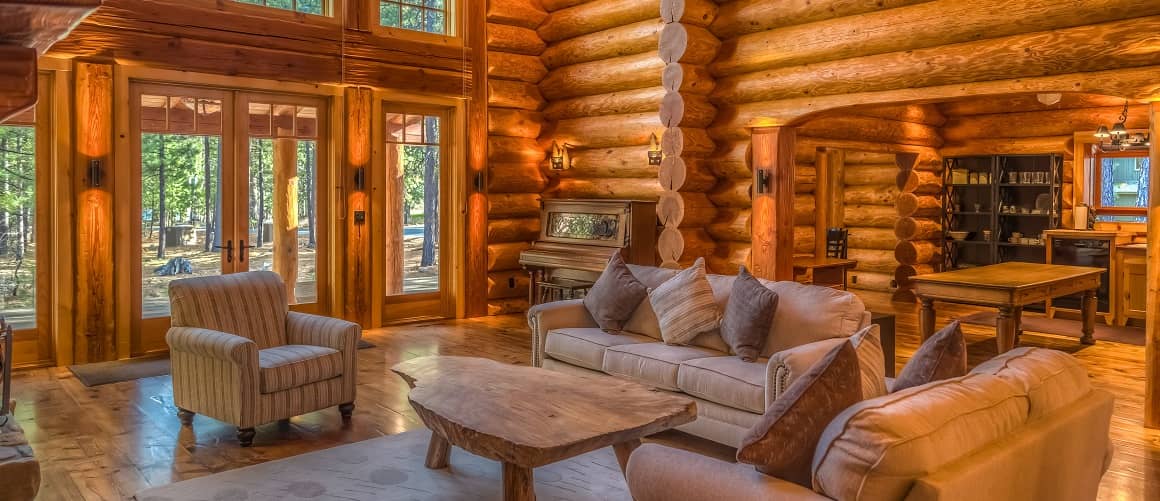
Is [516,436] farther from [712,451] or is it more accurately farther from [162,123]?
[162,123]

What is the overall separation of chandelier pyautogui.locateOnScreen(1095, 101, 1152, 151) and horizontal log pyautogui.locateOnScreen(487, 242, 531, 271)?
614 cm

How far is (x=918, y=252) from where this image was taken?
11.1 meters

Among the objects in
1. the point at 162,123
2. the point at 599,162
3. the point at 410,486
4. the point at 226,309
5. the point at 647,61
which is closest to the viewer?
the point at 410,486

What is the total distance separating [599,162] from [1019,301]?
177 inches

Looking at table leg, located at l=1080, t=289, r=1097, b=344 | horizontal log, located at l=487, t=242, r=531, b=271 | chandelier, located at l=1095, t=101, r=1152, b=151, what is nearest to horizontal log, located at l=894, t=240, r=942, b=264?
chandelier, located at l=1095, t=101, r=1152, b=151

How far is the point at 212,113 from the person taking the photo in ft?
24.3

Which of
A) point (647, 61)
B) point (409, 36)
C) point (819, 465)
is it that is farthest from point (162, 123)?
point (819, 465)

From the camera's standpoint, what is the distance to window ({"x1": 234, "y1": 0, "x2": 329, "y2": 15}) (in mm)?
7676

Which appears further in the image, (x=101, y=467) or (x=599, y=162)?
(x=599, y=162)

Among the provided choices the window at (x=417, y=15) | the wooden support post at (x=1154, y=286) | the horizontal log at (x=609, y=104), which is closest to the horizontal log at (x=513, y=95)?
the horizontal log at (x=609, y=104)

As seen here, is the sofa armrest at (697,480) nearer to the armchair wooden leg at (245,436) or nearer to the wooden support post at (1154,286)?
the armchair wooden leg at (245,436)

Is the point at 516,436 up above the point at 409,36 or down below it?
below

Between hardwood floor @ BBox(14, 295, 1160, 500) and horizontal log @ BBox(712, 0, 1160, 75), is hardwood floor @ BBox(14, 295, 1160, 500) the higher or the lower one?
the lower one

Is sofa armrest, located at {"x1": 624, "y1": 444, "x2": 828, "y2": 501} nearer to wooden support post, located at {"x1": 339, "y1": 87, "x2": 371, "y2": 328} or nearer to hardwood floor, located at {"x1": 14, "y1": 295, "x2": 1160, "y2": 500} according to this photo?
hardwood floor, located at {"x1": 14, "y1": 295, "x2": 1160, "y2": 500}
